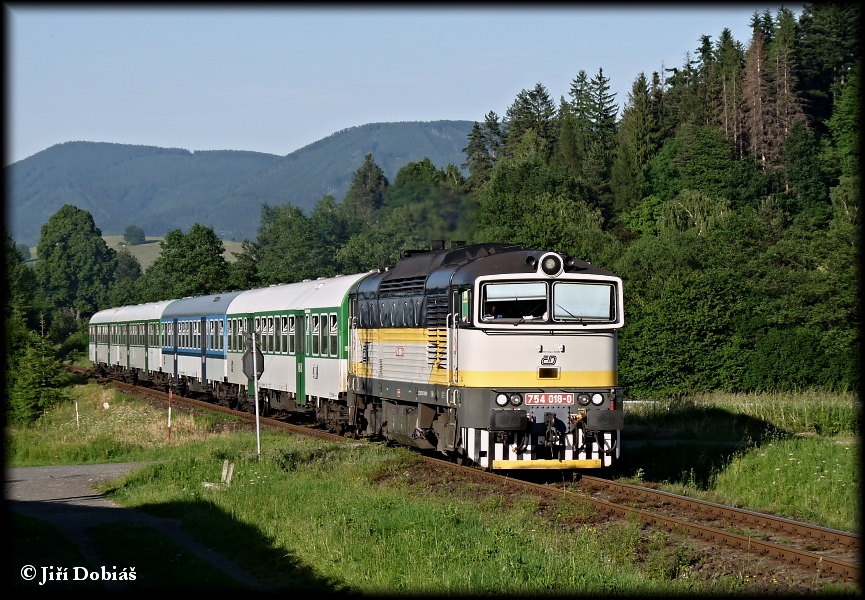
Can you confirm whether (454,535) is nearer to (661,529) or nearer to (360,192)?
(661,529)

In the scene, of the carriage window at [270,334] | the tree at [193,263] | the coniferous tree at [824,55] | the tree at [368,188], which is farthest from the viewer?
the tree at [368,188]

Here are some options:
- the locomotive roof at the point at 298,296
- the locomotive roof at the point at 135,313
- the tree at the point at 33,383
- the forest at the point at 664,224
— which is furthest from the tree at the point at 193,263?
the locomotive roof at the point at 298,296

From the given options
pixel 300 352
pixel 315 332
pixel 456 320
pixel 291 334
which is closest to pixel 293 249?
pixel 291 334

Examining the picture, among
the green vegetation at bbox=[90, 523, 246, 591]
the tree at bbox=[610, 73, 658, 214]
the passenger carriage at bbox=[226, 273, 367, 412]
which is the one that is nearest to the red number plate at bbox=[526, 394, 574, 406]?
the green vegetation at bbox=[90, 523, 246, 591]

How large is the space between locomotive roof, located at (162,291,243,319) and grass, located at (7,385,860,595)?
9.96 m

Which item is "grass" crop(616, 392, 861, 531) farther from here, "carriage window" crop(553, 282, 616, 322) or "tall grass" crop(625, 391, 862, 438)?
"carriage window" crop(553, 282, 616, 322)

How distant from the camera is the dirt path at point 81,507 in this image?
1571 centimetres

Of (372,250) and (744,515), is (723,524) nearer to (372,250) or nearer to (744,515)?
(744,515)

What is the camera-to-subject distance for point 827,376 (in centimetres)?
5600

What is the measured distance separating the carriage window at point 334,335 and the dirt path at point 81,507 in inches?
217

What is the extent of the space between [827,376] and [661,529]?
1710 inches

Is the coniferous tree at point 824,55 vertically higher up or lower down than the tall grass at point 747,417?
higher up

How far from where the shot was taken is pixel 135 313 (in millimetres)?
61438

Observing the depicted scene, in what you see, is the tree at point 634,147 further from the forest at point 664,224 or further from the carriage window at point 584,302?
the carriage window at point 584,302
